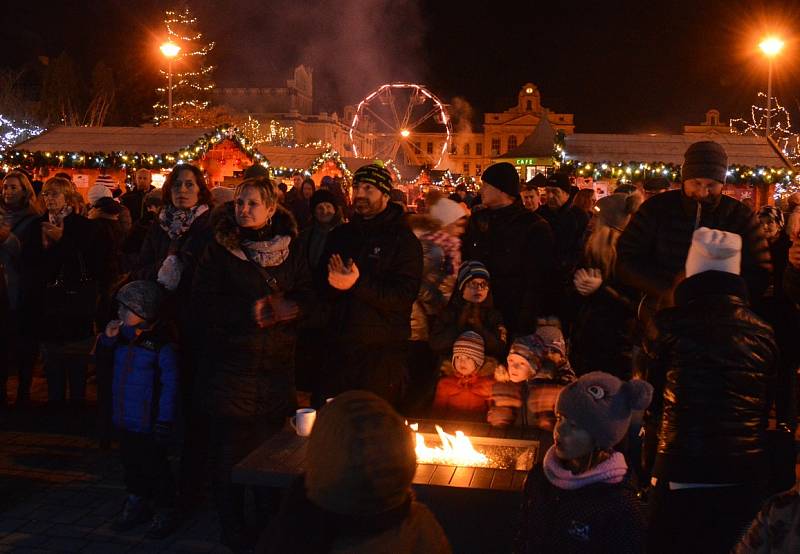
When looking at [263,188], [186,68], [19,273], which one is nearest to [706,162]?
[263,188]

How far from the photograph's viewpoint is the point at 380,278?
4.82 m

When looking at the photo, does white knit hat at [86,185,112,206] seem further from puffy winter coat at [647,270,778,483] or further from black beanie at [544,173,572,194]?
puffy winter coat at [647,270,778,483]

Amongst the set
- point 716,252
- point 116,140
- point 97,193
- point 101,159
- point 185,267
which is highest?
point 116,140

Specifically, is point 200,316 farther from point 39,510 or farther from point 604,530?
point 604,530

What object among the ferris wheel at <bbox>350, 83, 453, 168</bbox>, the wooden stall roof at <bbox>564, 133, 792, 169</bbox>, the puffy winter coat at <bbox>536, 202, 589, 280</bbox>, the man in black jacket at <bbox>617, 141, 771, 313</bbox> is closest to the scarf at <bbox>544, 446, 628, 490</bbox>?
the man in black jacket at <bbox>617, 141, 771, 313</bbox>

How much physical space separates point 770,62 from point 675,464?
22688 mm

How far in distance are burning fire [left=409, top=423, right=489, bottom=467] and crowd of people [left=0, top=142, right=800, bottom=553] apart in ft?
1.35

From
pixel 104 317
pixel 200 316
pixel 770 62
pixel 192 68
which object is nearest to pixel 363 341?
pixel 200 316

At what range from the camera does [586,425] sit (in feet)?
10.1

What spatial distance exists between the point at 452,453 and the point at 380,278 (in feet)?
3.88

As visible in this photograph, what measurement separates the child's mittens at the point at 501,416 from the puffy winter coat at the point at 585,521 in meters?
2.06

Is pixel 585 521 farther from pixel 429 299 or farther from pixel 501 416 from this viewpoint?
pixel 429 299

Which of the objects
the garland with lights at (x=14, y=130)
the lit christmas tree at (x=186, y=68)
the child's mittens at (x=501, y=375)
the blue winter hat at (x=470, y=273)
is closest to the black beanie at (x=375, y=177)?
the blue winter hat at (x=470, y=273)

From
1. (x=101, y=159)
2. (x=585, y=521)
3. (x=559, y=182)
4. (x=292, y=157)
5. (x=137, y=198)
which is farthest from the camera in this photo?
(x=292, y=157)
